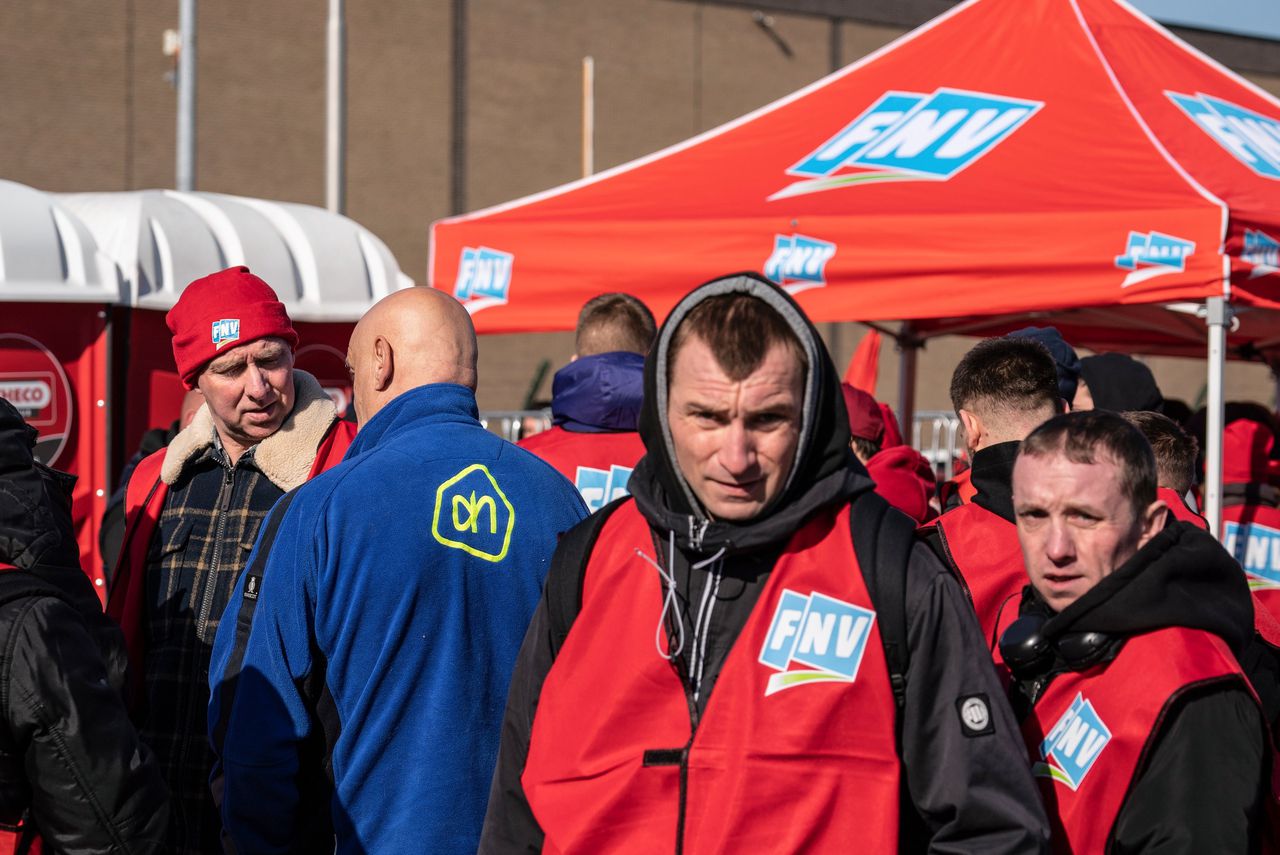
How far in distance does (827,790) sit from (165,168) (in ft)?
72.6

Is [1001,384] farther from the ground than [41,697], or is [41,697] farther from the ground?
[1001,384]

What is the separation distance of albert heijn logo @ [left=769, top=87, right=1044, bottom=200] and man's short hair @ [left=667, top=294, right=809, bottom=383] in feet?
11.9

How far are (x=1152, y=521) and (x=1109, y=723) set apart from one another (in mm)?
373

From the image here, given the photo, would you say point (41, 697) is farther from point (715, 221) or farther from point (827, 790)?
point (715, 221)

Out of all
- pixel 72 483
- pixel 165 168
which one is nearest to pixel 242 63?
pixel 165 168

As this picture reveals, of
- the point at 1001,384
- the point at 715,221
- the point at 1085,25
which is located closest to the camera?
the point at 1001,384

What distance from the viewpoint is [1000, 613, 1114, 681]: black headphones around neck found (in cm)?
216

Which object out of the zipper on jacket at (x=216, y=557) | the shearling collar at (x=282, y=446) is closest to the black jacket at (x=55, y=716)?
the zipper on jacket at (x=216, y=557)

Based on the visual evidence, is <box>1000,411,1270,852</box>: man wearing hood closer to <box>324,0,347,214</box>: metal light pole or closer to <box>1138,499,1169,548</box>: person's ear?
<box>1138,499,1169,548</box>: person's ear

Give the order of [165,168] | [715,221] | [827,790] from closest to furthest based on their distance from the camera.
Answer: [827,790]
[715,221]
[165,168]

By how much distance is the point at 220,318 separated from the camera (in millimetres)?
3457

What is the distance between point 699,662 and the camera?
1.92 meters

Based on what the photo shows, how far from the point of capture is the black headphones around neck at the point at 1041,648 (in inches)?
85.0

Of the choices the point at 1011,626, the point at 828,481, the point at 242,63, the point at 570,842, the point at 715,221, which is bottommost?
the point at 570,842
